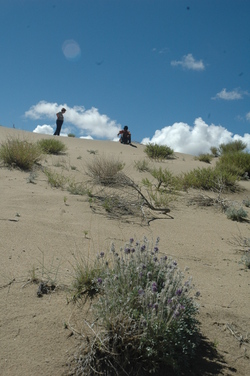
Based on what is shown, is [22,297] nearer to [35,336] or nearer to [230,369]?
[35,336]

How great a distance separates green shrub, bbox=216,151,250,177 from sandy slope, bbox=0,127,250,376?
397 cm

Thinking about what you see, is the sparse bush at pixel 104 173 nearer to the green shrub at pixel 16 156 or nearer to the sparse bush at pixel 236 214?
the green shrub at pixel 16 156

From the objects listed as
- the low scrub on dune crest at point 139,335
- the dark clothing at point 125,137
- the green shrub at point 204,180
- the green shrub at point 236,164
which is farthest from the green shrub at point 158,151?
the low scrub on dune crest at point 139,335

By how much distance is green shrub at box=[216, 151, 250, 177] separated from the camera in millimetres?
10773

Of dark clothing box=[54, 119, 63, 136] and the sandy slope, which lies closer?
the sandy slope

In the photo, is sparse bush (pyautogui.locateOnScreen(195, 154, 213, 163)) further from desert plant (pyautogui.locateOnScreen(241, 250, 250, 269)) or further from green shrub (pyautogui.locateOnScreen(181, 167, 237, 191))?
desert plant (pyautogui.locateOnScreen(241, 250, 250, 269))

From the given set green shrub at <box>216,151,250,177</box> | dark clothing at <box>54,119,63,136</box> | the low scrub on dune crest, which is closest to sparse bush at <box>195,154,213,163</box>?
green shrub at <box>216,151,250,177</box>

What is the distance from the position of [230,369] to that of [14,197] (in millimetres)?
4530

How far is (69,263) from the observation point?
355 cm

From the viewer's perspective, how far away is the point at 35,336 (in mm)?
2420

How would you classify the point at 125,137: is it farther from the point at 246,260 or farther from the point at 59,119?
the point at 246,260

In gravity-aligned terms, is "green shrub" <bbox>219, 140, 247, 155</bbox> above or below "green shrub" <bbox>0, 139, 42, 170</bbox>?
above

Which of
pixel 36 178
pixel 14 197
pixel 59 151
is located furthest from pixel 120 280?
pixel 59 151

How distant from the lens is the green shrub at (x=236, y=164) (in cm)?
1077
